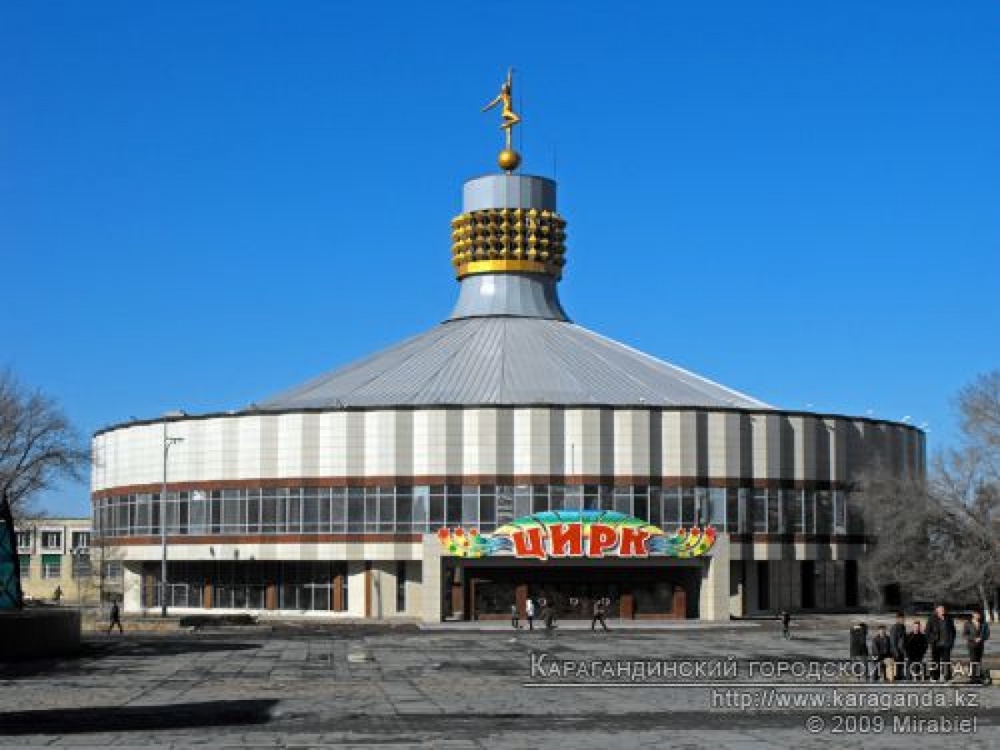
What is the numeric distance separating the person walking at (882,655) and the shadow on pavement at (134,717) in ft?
54.3

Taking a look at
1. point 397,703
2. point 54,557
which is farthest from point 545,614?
point 54,557

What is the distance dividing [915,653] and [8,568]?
3248 cm

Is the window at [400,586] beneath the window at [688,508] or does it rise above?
beneath

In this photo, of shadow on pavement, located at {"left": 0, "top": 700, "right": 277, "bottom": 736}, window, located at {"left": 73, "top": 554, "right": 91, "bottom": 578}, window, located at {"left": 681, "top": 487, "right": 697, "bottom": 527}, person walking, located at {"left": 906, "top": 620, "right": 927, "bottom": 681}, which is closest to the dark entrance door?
window, located at {"left": 681, "top": 487, "right": 697, "bottom": 527}

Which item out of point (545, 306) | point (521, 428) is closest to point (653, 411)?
point (521, 428)

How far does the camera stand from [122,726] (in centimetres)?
3341

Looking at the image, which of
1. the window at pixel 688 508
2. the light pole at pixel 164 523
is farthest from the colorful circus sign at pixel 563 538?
the light pole at pixel 164 523

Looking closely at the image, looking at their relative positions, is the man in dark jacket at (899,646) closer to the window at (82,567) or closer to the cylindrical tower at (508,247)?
the cylindrical tower at (508,247)

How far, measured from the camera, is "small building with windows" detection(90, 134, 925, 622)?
304 ft

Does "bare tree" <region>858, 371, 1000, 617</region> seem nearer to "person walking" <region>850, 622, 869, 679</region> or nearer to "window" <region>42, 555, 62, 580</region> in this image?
"person walking" <region>850, 622, 869, 679</region>

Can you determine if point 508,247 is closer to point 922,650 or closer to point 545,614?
point 545,614

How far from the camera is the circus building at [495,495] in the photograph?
92.6 metres

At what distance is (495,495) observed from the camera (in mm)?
94438

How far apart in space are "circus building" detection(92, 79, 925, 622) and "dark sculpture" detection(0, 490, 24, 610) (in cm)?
3355
